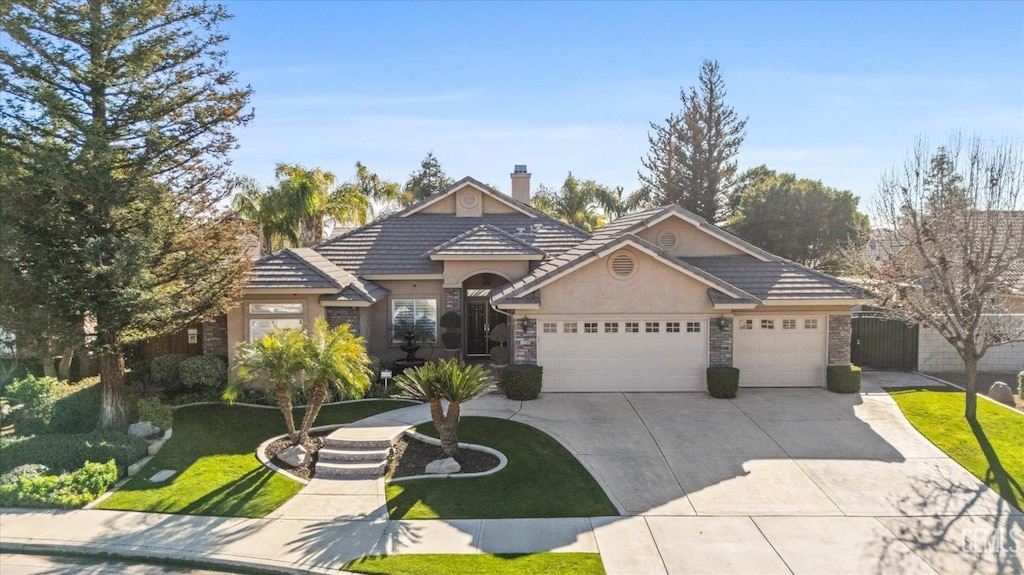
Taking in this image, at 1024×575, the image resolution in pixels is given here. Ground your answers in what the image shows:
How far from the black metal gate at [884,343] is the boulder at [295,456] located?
1714 cm

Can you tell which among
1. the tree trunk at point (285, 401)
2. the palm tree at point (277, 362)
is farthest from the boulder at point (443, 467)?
the palm tree at point (277, 362)

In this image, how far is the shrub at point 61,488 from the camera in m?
9.58

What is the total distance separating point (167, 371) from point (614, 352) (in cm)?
1180

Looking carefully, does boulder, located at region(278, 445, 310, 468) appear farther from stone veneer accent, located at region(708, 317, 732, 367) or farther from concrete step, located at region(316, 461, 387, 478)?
stone veneer accent, located at region(708, 317, 732, 367)

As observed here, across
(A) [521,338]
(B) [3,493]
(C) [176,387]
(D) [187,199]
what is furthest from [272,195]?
(B) [3,493]

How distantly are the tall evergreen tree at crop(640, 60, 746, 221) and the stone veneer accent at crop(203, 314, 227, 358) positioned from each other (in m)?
32.9

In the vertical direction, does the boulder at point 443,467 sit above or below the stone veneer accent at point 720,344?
below

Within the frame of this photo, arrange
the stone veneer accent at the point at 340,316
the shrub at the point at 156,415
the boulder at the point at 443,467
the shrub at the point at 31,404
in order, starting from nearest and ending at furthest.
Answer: the boulder at the point at 443,467
the shrub at the point at 31,404
the shrub at the point at 156,415
the stone veneer accent at the point at 340,316

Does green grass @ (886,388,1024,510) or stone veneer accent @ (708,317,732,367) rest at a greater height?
stone veneer accent @ (708,317,732,367)

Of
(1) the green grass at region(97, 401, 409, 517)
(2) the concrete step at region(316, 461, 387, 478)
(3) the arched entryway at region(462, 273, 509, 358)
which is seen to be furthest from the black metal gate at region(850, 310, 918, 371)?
(2) the concrete step at region(316, 461, 387, 478)

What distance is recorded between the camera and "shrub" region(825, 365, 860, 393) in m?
16.6

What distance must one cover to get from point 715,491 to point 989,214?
9.40 metres

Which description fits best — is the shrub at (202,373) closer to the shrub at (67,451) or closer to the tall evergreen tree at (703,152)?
the shrub at (67,451)

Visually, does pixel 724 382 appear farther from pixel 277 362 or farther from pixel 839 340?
pixel 277 362
